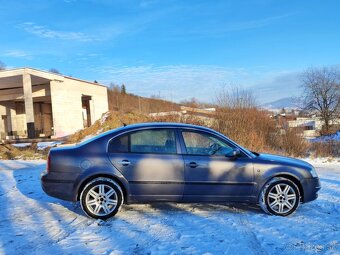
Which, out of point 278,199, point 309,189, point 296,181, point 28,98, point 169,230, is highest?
point 28,98

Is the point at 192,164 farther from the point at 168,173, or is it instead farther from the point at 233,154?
the point at 233,154

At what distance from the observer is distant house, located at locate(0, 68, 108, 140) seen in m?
28.9

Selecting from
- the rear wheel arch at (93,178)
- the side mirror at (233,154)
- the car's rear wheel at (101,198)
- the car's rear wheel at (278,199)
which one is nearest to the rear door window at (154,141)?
the rear wheel arch at (93,178)

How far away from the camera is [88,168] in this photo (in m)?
5.65

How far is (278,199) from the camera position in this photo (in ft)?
19.5

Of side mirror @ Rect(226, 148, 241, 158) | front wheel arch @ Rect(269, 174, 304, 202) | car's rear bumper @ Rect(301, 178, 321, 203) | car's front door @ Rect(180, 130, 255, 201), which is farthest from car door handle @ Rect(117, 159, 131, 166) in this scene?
car's rear bumper @ Rect(301, 178, 321, 203)

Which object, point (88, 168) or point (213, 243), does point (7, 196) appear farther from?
point (213, 243)

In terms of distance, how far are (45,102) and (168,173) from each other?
124 feet

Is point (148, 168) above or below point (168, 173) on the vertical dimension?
above

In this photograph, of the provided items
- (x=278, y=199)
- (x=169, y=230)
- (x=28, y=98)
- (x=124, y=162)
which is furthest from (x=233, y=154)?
(x=28, y=98)

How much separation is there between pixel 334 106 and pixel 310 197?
2188 inches

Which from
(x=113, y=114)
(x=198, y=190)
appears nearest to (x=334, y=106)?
(x=113, y=114)

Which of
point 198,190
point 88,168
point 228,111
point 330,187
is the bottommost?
point 330,187

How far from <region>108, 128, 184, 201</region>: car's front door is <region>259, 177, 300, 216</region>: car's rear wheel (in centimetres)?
152
